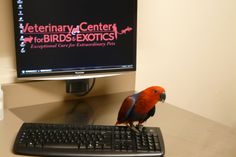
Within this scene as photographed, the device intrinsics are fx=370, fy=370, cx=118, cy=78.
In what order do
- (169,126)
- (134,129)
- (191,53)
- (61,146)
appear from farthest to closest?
1. (191,53)
2. (169,126)
3. (134,129)
4. (61,146)

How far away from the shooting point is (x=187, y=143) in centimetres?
125

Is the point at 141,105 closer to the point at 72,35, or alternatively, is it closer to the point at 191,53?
the point at 72,35

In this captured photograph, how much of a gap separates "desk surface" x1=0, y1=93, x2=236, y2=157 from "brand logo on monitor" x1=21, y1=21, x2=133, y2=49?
10.4 inches

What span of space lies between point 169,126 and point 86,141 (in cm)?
39

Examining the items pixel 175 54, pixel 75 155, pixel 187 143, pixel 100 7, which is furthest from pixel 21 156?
pixel 175 54

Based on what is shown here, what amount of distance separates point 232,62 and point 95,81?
1044 millimetres

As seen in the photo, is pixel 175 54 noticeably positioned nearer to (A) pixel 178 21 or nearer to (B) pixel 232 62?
(A) pixel 178 21

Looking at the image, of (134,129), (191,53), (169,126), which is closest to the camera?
(134,129)

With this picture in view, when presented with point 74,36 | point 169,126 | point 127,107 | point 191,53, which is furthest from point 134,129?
point 191,53

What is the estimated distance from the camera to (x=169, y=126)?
1.41 meters

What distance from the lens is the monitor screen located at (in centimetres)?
139

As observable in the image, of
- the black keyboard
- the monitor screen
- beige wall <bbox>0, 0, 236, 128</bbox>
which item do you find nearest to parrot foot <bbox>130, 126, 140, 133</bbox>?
the black keyboard

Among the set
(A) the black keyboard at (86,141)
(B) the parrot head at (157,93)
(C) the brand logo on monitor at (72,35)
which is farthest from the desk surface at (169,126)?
(C) the brand logo on monitor at (72,35)

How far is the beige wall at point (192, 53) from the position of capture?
1.83m
